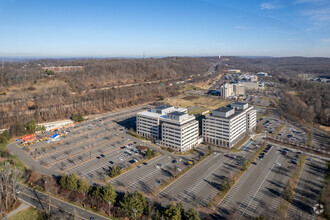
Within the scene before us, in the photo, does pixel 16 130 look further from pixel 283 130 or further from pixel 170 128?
pixel 283 130

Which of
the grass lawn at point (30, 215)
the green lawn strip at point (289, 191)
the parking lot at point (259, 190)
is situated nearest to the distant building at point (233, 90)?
the parking lot at point (259, 190)

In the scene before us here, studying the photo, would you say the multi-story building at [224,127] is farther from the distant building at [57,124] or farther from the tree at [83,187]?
the distant building at [57,124]

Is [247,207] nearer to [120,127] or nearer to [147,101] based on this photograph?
[120,127]

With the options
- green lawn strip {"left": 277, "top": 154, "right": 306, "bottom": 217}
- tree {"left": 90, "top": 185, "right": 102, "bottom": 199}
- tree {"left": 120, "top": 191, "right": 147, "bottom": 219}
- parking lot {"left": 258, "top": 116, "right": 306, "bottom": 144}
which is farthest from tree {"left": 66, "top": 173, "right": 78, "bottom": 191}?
parking lot {"left": 258, "top": 116, "right": 306, "bottom": 144}

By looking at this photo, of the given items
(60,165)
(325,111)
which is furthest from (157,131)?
(325,111)

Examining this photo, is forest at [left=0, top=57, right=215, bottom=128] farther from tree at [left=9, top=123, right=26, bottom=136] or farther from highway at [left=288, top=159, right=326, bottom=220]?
highway at [left=288, top=159, right=326, bottom=220]
